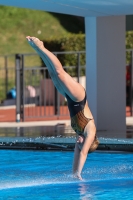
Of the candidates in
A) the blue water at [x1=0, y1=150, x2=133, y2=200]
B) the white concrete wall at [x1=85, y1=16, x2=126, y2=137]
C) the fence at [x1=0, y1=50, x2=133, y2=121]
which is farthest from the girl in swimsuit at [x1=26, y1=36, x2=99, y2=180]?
the fence at [x1=0, y1=50, x2=133, y2=121]

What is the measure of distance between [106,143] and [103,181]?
292 centimetres

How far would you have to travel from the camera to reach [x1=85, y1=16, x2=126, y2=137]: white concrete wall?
14.1m

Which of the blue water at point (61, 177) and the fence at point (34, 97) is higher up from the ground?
the fence at point (34, 97)

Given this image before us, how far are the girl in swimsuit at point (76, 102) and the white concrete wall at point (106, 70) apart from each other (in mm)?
5027

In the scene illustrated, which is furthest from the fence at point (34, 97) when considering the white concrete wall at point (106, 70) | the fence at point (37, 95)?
the white concrete wall at point (106, 70)

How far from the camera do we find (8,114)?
1966cm

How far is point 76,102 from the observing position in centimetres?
884

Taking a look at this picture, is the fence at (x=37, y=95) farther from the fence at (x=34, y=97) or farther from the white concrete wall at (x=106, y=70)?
the white concrete wall at (x=106, y=70)

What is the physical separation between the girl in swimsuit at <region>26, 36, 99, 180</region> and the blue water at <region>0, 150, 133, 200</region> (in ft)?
1.03

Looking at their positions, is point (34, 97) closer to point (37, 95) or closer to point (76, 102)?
point (37, 95)

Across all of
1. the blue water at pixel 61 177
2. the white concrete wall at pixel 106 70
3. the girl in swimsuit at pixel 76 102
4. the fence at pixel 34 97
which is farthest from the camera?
the fence at pixel 34 97

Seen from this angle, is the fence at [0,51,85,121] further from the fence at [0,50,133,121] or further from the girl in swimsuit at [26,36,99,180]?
the girl in swimsuit at [26,36,99,180]

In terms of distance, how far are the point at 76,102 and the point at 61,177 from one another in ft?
3.59

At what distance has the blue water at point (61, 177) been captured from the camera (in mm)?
8336
